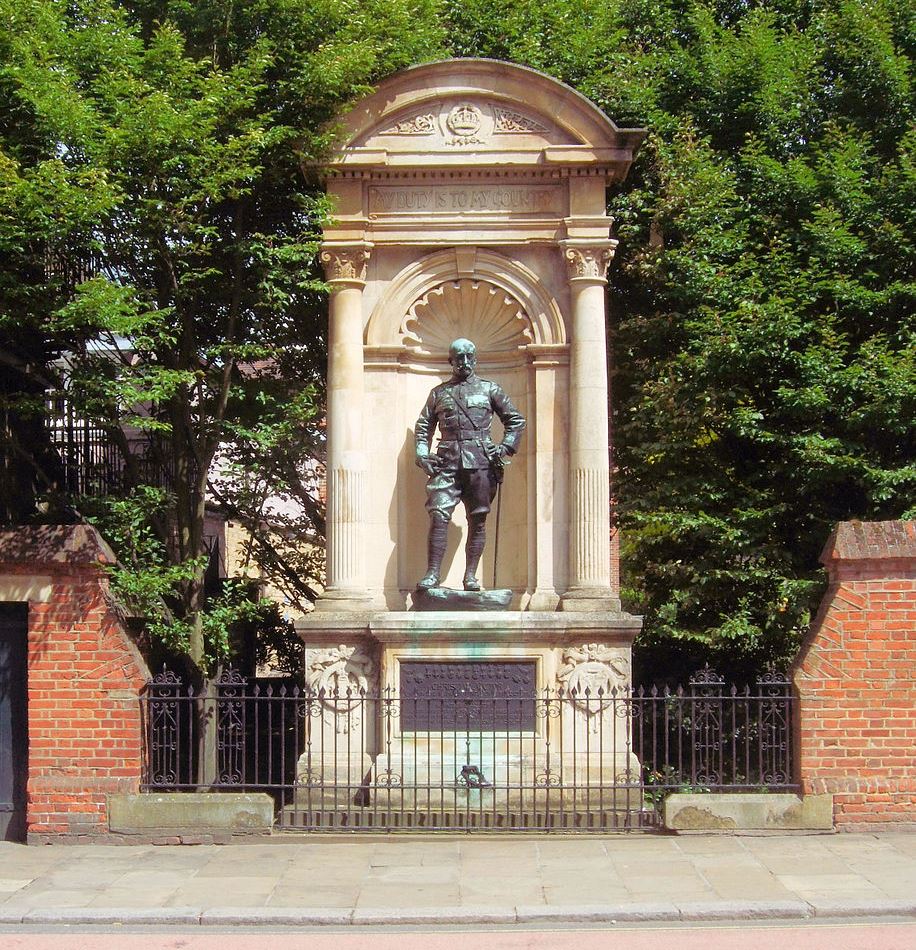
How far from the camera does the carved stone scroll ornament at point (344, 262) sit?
12.4 metres

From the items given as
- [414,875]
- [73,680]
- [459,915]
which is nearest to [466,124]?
[73,680]

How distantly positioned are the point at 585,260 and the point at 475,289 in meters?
1.16

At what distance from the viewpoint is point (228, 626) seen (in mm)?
12586

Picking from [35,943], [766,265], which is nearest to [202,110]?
[766,265]

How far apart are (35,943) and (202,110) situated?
21.5 ft

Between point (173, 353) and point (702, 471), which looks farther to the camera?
point (702, 471)

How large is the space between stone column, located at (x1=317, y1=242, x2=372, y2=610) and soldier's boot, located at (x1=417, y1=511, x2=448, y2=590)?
24.2 inches

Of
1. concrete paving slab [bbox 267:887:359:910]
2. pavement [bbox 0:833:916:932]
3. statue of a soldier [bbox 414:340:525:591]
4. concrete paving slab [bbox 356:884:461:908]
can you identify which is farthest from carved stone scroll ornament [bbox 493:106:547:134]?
concrete paving slab [bbox 267:887:359:910]

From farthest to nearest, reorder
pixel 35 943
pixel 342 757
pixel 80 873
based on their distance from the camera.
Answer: pixel 342 757 → pixel 80 873 → pixel 35 943

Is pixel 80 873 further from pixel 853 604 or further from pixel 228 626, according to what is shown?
pixel 853 604

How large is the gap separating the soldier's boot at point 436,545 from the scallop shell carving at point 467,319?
1.86m

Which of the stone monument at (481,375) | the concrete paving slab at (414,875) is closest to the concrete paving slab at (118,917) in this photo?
the concrete paving slab at (414,875)

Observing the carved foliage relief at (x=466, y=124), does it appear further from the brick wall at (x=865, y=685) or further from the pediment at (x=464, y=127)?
the brick wall at (x=865, y=685)

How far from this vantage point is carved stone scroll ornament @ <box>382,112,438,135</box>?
12.5 metres
